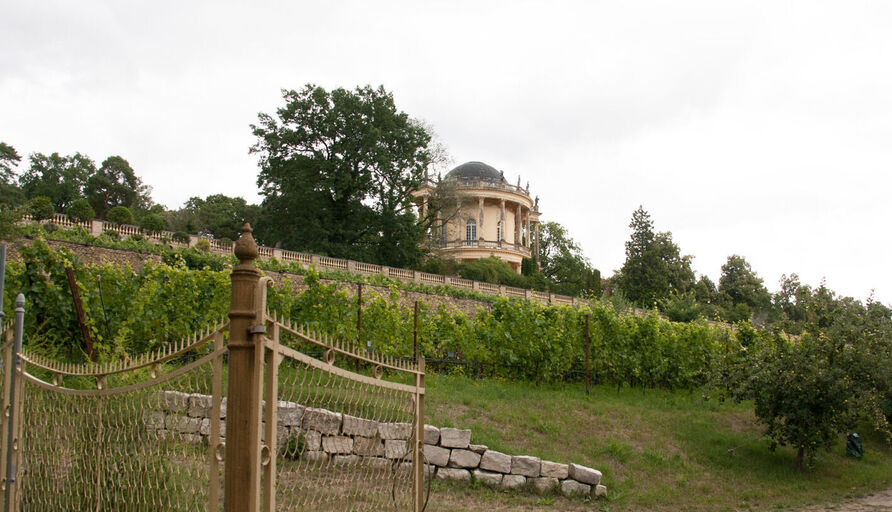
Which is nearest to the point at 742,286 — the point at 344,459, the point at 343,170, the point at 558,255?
the point at 558,255

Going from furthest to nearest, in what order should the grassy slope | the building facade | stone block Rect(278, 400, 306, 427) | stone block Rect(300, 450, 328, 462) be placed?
1. the building facade
2. the grassy slope
3. stone block Rect(278, 400, 306, 427)
4. stone block Rect(300, 450, 328, 462)

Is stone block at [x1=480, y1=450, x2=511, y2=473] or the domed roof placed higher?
the domed roof

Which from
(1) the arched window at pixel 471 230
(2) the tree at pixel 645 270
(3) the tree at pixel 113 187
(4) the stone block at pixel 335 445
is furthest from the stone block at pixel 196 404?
(3) the tree at pixel 113 187

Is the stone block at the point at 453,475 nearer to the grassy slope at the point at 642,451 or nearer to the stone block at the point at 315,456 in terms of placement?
the grassy slope at the point at 642,451

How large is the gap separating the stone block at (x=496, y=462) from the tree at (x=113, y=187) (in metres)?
52.5

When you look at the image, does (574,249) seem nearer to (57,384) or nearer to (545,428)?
(545,428)

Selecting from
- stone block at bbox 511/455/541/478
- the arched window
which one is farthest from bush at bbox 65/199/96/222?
the arched window

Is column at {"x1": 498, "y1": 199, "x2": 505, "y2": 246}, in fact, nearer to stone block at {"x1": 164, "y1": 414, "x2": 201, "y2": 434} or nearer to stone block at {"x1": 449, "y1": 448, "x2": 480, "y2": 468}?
stone block at {"x1": 449, "y1": 448, "x2": 480, "y2": 468}

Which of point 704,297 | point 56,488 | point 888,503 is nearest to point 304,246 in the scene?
point 888,503

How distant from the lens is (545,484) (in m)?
9.46

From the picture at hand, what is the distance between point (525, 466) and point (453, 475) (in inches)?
38.3

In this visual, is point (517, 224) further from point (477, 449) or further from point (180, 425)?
Result: point (180, 425)

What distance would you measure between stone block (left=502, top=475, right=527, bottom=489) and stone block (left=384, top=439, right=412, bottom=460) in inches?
Result: 178

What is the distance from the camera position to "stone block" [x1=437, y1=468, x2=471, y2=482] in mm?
9383
